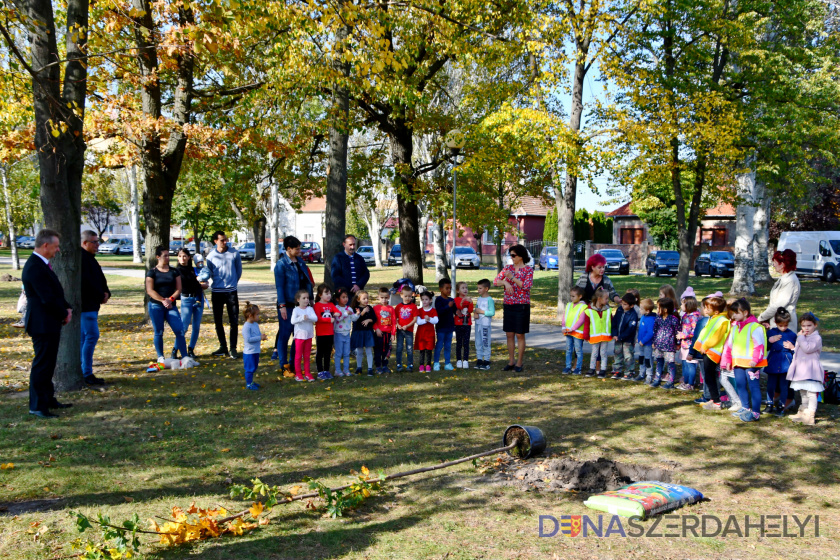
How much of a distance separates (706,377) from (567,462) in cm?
340

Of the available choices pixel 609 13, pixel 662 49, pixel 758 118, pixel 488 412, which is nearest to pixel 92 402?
pixel 488 412

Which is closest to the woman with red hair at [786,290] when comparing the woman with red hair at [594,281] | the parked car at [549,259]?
the woman with red hair at [594,281]

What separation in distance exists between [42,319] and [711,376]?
789 cm

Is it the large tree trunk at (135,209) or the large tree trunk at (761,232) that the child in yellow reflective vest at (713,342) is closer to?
the large tree trunk at (761,232)

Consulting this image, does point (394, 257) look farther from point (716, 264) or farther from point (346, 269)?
point (346, 269)

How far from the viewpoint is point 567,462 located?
19.0 ft

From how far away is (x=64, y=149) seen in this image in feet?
27.0

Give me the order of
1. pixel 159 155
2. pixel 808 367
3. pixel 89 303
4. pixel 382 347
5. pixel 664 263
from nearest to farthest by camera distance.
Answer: pixel 808 367
pixel 89 303
pixel 382 347
pixel 159 155
pixel 664 263

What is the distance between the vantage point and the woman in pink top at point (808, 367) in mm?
7422

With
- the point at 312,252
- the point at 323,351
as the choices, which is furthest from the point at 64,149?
the point at 312,252

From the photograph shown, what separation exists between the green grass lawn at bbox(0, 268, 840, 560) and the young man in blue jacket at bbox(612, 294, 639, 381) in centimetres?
55

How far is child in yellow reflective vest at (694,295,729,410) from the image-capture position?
26.3ft

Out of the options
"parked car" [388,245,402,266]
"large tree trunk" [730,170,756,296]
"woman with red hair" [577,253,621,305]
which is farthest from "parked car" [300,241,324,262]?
"woman with red hair" [577,253,621,305]

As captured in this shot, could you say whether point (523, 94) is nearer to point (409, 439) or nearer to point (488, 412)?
point (488, 412)
